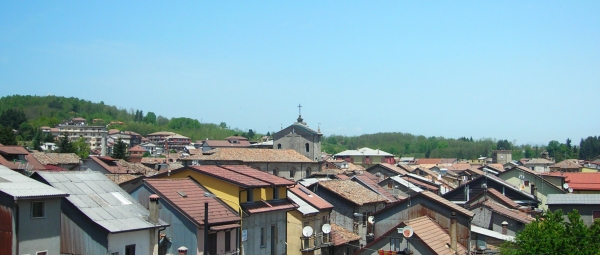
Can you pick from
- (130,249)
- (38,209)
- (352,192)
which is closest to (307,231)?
(352,192)

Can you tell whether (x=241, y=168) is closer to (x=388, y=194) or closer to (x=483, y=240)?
(x=483, y=240)

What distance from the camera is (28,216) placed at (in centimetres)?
1978

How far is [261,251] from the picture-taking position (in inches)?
1134

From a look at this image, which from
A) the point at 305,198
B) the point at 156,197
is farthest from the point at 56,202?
the point at 305,198

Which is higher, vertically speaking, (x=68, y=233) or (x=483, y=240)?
(x=68, y=233)

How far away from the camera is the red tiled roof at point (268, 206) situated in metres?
27.7

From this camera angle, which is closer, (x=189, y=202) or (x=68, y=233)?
(x=68, y=233)

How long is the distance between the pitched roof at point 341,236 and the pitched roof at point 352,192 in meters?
1.85

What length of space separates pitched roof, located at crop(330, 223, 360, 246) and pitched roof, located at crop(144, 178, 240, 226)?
1052 cm

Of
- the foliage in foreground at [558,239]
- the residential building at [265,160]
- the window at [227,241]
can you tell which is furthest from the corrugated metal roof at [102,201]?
the residential building at [265,160]

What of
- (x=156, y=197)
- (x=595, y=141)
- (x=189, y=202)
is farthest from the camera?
(x=595, y=141)

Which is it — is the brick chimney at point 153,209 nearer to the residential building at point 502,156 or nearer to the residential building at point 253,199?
the residential building at point 253,199

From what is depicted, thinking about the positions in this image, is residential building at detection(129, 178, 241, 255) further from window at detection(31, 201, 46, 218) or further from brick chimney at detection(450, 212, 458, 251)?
brick chimney at detection(450, 212, 458, 251)

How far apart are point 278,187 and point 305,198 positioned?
539 centimetres
